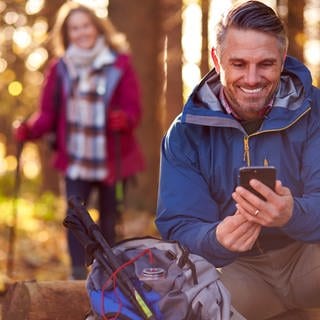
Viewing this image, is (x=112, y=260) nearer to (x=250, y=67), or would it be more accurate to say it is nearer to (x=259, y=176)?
(x=259, y=176)

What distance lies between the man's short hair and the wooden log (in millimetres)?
1734

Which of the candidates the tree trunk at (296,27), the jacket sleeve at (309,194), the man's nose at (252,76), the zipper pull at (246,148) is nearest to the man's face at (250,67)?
the man's nose at (252,76)

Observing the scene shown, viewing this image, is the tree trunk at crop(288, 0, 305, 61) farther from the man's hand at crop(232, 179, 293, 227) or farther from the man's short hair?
the man's hand at crop(232, 179, 293, 227)

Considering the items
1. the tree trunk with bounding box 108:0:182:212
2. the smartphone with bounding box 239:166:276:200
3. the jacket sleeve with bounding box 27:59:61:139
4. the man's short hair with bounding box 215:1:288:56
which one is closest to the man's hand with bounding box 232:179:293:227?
the smartphone with bounding box 239:166:276:200

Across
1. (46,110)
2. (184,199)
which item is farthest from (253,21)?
(46,110)

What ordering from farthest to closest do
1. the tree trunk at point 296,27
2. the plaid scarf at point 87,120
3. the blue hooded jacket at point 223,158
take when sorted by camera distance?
the tree trunk at point 296,27 < the plaid scarf at point 87,120 < the blue hooded jacket at point 223,158

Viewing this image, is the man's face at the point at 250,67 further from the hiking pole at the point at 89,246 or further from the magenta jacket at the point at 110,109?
the magenta jacket at the point at 110,109

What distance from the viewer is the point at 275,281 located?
4.50m

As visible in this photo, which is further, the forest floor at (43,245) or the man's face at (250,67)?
the forest floor at (43,245)

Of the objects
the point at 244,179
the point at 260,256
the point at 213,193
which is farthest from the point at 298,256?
the point at 244,179

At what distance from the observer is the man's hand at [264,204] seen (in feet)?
12.2

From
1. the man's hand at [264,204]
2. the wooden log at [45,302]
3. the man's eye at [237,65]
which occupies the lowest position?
the wooden log at [45,302]

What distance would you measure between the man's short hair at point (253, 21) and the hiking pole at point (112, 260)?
100 cm

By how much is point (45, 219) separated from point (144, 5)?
3.76 m
